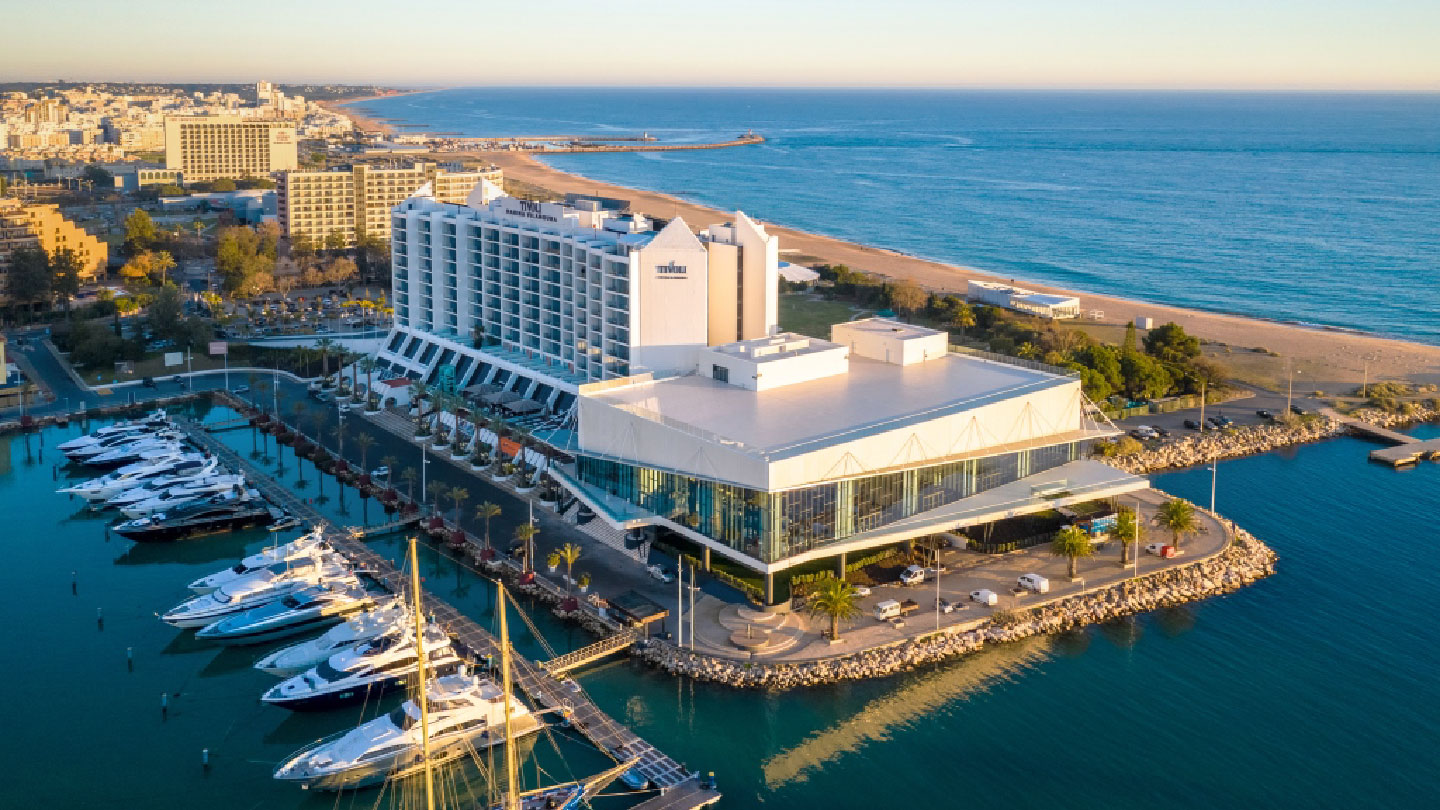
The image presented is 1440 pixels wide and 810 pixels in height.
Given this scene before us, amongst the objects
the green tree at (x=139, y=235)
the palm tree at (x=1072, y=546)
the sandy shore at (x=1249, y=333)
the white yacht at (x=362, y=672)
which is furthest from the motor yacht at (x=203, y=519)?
the green tree at (x=139, y=235)

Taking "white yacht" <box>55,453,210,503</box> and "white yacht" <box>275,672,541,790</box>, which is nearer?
"white yacht" <box>275,672,541,790</box>

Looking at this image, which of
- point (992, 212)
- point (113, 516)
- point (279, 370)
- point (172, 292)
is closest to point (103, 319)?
point (172, 292)

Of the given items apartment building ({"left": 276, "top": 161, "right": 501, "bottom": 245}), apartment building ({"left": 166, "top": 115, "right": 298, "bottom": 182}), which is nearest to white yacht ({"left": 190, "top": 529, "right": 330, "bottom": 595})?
apartment building ({"left": 276, "top": 161, "right": 501, "bottom": 245})

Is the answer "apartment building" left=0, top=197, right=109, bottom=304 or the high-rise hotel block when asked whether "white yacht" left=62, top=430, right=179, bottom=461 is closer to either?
the high-rise hotel block

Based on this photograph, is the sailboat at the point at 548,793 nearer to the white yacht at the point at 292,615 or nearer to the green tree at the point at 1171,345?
the white yacht at the point at 292,615

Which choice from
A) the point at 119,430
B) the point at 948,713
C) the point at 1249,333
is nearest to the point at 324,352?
the point at 119,430

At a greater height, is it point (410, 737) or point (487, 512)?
point (487, 512)

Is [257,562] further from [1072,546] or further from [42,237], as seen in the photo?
[42,237]
